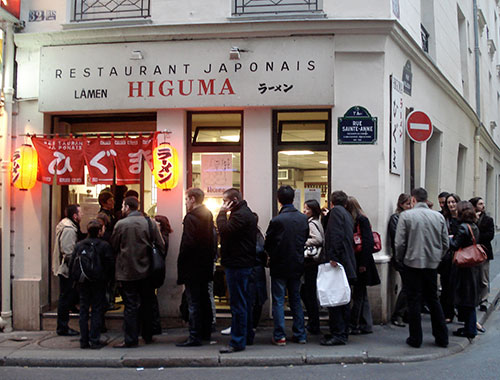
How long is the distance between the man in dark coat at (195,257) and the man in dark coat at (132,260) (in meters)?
Result: 0.47

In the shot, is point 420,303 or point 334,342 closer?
point 420,303

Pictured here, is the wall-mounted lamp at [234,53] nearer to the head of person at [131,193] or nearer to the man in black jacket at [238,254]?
the man in black jacket at [238,254]

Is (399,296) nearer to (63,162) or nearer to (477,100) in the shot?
(63,162)

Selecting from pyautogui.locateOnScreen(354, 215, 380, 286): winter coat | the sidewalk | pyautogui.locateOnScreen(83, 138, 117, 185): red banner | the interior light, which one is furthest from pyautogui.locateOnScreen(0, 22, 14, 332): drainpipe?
pyautogui.locateOnScreen(354, 215, 380, 286): winter coat

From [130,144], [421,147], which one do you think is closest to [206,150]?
[130,144]

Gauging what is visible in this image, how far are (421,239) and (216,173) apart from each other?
3.39 metres

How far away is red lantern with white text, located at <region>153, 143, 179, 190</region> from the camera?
27.2 ft

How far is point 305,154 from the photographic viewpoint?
28.2 ft

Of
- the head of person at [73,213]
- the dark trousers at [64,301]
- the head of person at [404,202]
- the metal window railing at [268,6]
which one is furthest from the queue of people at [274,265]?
the metal window railing at [268,6]

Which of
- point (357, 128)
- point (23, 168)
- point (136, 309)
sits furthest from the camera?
point (23, 168)

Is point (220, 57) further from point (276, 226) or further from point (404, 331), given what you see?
point (404, 331)

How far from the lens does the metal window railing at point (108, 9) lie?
29.0 feet

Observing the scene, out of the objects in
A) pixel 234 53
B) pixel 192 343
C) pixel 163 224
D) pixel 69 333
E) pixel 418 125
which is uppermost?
pixel 234 53

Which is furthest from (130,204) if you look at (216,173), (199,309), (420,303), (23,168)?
(420,303)
